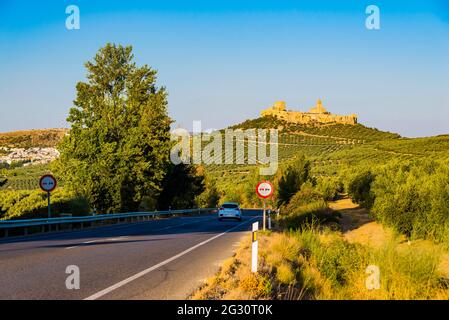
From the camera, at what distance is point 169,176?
48969mm

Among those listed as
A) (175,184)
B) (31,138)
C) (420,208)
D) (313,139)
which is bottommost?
(420,208)

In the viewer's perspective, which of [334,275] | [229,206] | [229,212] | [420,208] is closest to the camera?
[334,275]

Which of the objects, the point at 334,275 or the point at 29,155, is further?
the point at 29,155

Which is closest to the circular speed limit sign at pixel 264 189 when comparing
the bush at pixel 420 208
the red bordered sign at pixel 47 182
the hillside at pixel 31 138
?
the bush at pixel 420 208

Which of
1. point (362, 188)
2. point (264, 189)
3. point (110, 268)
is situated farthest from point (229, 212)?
point (110, 268)

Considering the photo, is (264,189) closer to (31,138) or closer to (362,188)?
(362,188)

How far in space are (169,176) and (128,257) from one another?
3579 cm

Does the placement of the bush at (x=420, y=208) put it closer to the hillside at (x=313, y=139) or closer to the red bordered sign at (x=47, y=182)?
the red bordered sign at (x=47, y=182)

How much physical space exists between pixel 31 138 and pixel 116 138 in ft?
300

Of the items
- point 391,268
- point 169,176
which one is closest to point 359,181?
point 169,176

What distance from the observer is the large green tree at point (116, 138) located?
37.8 m

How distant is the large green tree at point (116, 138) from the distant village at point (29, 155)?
168ft

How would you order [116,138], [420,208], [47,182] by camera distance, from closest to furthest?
[47,182] → [420,208] → [116,138]

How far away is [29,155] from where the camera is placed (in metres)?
108
